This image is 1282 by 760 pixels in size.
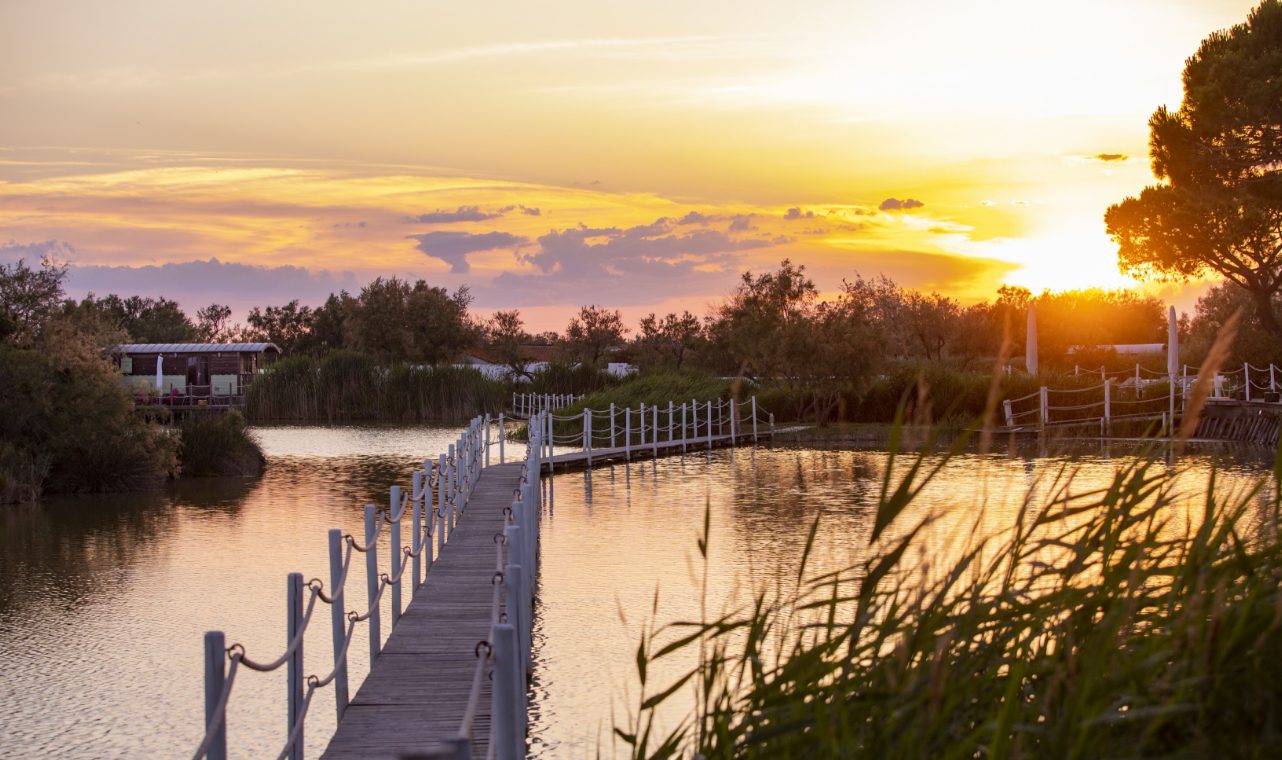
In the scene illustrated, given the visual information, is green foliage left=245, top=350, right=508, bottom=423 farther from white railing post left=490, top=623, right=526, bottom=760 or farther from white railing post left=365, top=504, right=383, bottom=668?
white railing post left=490, top=623, right=526, bottom=760

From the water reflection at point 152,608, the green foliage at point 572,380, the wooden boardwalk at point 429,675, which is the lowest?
the water reflection at point 152,608

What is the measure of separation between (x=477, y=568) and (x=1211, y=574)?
868cm

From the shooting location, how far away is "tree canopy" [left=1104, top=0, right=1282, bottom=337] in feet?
92.7

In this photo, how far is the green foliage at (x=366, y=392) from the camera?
50.6m

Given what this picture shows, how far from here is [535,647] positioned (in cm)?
1063

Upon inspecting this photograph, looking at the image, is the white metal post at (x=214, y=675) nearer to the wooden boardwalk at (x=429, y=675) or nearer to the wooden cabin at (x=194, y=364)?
the wooden boardwalk at (x=429, y=675)

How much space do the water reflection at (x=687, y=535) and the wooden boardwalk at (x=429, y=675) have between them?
688 mm

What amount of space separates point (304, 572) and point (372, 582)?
19.5ft

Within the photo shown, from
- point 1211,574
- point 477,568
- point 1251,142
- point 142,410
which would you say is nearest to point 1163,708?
point 1211,574

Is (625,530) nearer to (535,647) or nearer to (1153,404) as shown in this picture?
(535,647)

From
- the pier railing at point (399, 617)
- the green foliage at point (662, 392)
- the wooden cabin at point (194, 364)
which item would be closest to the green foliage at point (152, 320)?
the wooden cabin at point (194, 364)

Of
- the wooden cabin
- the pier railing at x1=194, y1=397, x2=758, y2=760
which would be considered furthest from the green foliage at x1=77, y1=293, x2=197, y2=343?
the pier railing at x1=194, y1=397, x2=758, y2=760

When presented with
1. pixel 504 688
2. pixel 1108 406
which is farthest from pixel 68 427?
pixel 1108 406

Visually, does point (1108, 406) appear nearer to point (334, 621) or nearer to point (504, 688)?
point (334, 621)
